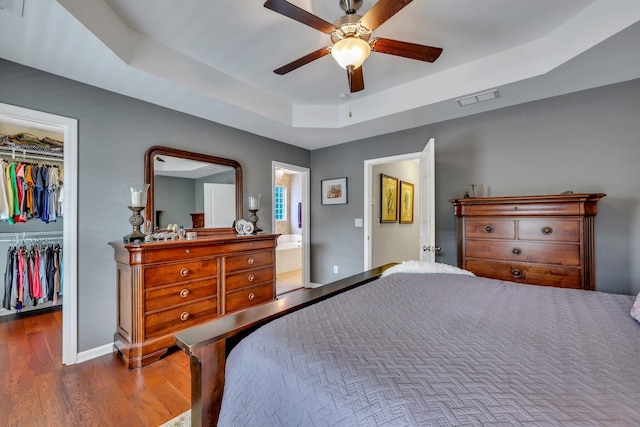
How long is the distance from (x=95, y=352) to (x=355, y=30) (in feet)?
10.5

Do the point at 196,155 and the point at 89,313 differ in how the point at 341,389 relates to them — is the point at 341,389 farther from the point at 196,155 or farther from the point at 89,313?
the point at 196,155

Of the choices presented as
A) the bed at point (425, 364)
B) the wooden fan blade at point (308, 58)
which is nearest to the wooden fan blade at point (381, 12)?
the wooden fan blade at point (308, 58)

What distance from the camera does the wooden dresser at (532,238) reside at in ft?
6.64

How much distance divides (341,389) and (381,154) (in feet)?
11.2

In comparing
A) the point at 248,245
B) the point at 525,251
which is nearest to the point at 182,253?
the point at 248,245

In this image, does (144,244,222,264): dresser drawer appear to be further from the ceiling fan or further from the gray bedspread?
the ceiling fan

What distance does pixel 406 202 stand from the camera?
4.99 metres

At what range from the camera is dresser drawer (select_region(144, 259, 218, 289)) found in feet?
7.34

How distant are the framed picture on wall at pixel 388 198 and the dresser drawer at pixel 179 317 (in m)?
2.71

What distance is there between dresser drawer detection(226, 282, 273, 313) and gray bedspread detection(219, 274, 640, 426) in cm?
196

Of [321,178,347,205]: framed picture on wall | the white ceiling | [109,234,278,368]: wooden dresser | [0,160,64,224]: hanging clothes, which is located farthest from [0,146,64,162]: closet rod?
[321,178,347,205]: framed picture on wall

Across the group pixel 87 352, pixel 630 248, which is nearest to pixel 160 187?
pixel 87 352

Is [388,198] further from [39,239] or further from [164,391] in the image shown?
[39,239]

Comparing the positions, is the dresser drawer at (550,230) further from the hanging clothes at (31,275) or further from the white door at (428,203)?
the hanging clothes at (31,275)
